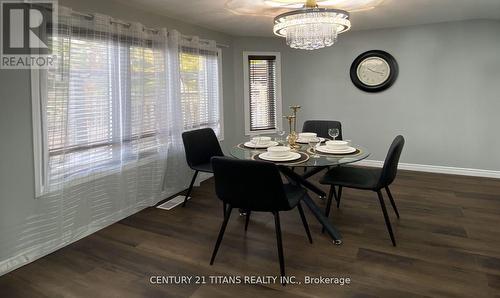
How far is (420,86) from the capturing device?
14.9ft

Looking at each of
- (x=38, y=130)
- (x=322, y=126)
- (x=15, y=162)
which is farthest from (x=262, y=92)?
(x=15, y=162)

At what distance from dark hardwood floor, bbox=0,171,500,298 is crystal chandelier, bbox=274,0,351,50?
162 centimetres

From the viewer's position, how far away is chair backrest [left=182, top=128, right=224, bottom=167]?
3.40 metres

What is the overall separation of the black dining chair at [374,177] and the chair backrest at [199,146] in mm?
1380

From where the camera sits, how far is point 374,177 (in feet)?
9.25

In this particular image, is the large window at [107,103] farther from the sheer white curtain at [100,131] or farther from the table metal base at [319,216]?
the table metal base at [319,216]

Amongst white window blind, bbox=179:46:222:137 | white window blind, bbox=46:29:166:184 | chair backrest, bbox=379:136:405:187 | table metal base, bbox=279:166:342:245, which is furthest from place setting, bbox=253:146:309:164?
white window blind, bbox=179:46:222:137

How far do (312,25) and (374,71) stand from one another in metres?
2.50

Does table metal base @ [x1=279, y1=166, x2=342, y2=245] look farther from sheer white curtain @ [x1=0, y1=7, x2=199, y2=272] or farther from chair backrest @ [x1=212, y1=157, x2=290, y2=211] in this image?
sheer white curtain @ [x1=0, y1=7, x2=199, y2=272]

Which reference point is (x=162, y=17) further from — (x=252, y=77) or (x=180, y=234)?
(x=180, y=234)

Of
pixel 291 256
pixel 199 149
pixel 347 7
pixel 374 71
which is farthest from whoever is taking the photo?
pixel 374 71

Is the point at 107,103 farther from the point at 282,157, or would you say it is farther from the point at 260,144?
the point at 282,157

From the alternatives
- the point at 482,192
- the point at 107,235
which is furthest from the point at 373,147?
the point at 107,235

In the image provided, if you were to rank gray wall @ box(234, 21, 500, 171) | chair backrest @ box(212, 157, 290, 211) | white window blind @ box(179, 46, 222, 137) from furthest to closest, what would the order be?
gray wall @ box(234, 21, 500, 171), white window blind @ box(179, 46, 222, 137), chair backrest @ box(212, 157, 290, 211)
